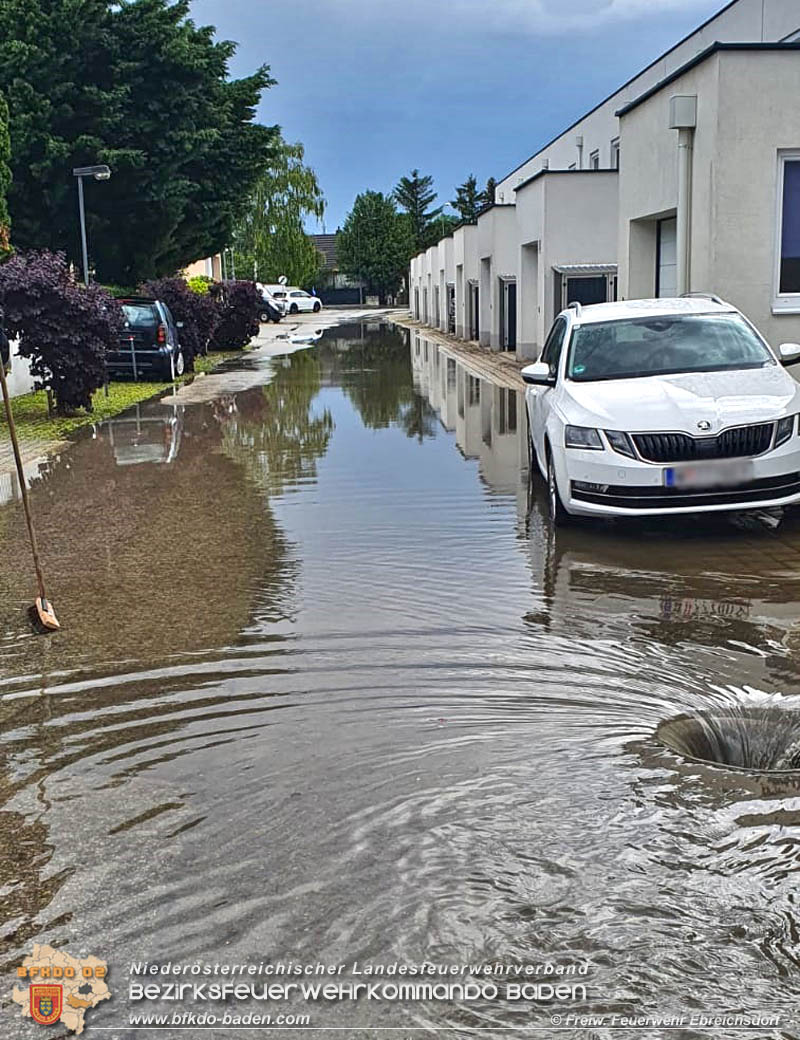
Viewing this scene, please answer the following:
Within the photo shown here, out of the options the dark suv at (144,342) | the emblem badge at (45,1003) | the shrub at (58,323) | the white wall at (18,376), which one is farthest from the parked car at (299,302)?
the emblem badge at (45,1003)

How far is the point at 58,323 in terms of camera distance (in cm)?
1778

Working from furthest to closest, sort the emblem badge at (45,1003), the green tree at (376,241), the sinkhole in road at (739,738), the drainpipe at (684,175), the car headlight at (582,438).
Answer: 1. the green tree at (376,241)
2. the drainpipe at (684,175)
3. the car headlight at (582,438)
4. the sinkhole in road at (739,738)
5. the emblem badge at (45,1003)

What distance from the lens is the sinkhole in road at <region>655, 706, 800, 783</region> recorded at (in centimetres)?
496

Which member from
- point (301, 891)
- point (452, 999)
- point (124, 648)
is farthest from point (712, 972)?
point (124, 648)

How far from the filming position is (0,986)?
11.1 ft

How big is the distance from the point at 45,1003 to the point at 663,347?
785cm

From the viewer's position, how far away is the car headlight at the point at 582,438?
8.75 metres

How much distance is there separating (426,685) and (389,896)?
2.05 m

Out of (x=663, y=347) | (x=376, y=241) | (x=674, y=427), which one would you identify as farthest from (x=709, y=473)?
(x=376, y=241)

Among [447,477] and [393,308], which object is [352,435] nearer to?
[447,477]

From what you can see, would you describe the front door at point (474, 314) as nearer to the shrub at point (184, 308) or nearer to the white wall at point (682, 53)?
the white wall at point (682, 53)

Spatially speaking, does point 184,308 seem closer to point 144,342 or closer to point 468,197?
point 144,342

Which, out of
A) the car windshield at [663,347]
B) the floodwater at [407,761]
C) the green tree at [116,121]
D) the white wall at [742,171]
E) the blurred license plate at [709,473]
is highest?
the green tree at [116,121]

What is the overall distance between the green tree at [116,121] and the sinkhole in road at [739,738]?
25632 millimetres
